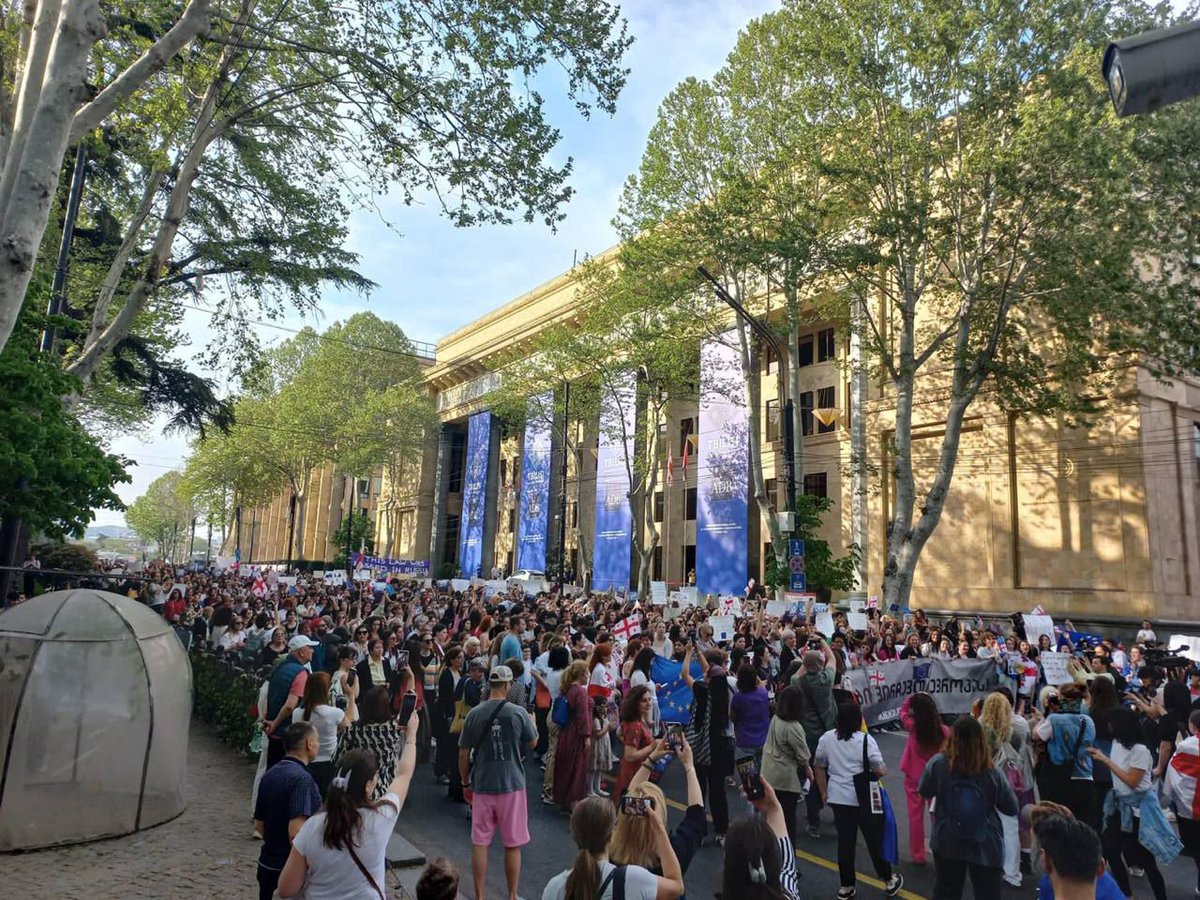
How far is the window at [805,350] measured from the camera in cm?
3891

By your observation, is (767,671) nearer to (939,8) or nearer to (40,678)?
(40,678)

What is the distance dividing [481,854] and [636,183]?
2647 centimetres

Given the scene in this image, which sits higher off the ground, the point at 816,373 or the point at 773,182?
the point at 773,182

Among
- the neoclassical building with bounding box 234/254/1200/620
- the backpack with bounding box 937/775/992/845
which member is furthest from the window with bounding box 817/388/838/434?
the backpack with bounding box 937/775/992/845

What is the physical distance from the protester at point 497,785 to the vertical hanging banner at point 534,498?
39230 mm

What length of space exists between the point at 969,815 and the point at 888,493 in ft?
90.7

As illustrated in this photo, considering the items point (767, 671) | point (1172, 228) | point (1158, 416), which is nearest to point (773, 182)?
point (1172, 228)

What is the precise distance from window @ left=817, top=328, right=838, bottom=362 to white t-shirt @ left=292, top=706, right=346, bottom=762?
33.2 meters

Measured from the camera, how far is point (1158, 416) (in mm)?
25234

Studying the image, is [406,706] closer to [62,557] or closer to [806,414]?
[62,557]

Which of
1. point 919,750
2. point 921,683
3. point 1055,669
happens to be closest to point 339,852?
point 919,750

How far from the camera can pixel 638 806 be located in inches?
137

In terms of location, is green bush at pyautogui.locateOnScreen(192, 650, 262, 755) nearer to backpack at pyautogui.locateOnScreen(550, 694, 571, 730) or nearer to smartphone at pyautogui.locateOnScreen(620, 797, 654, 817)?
backpack at pyautogui.locateOnScreen(550, 694, 571, 730)

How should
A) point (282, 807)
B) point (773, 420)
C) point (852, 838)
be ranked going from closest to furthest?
point (282, 807) → point (852, 838) → point (773, 420)
